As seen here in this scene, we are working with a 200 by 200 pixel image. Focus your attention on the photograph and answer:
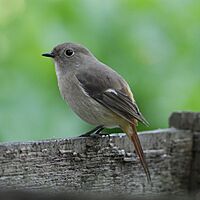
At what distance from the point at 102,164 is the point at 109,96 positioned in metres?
1.12

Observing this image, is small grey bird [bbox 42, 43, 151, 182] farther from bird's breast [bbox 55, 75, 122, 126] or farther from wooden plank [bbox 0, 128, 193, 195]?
wooden plank [bbox 0, 128, 193, 195]

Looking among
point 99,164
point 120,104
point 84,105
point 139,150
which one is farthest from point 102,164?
point 84,105

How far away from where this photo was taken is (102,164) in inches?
120

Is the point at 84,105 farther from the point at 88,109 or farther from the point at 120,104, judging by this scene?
the point at 120,104

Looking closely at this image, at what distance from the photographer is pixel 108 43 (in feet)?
13.2

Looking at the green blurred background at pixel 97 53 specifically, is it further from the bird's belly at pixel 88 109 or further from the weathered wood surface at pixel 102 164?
the weathered wood surface at pixel 102 164

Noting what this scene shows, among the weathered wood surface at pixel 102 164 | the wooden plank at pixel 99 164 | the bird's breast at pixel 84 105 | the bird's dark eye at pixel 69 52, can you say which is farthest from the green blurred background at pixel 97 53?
the wooden plank at pixel 99 164

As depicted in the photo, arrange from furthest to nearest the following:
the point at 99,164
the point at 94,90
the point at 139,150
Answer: the point at 94,90, the point at 139,150, the point at 99,164

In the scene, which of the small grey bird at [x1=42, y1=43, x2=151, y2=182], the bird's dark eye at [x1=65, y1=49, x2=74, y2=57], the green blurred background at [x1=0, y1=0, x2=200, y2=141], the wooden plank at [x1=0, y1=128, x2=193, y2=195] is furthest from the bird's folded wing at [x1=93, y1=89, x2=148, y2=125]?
the bird's dark eye at [x1=65, y1=49, x2=74, y2=57]

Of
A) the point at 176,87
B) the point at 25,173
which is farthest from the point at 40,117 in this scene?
the point at 25,173

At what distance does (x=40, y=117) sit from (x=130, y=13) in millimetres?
932

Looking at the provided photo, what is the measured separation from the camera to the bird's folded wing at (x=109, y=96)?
12.6 ft

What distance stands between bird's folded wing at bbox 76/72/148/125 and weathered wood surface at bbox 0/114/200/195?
280 millimetres

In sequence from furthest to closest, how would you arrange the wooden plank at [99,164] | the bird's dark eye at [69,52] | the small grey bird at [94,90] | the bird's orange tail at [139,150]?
the bird's dark eye at [69,52]
the small grey bird at [94,90]
the bird's orange tail at [139,150]
the wooden plank at [99,164]
